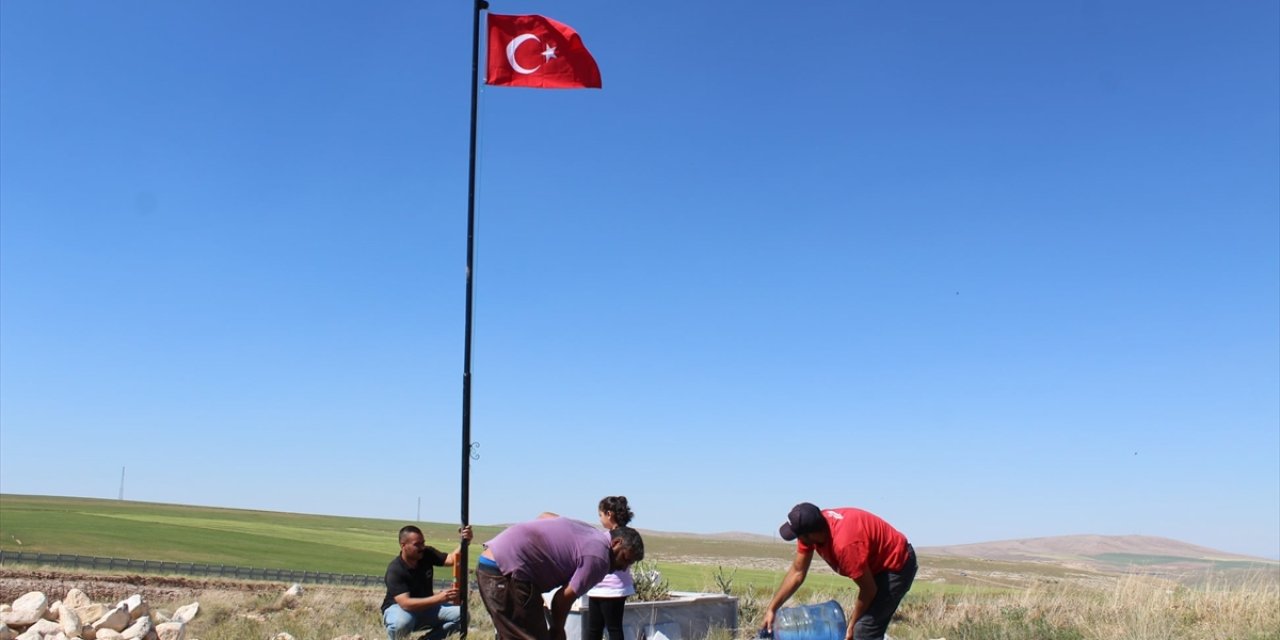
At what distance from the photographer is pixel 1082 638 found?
32.7 ft

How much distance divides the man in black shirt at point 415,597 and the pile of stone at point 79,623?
13.3ft

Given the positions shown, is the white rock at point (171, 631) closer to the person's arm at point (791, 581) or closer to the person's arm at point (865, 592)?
the person's arm at point (791, 581)

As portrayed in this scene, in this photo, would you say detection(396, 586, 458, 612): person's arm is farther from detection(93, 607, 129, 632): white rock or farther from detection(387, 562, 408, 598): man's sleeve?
detection(93, 607, 129, 632): white rock

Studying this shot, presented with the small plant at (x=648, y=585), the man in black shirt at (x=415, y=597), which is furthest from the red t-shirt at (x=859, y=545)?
the small plant at (x=648, y=585)

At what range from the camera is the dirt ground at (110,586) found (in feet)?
76.7

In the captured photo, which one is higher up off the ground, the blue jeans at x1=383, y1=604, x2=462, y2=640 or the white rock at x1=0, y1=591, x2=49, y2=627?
the blue jeans at x1=383, y1=604, x2=462, y2=640

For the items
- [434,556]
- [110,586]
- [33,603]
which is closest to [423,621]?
[434,556]

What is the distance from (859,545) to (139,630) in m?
8.73

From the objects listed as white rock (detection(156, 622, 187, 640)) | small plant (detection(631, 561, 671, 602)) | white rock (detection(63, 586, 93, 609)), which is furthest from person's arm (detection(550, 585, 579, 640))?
white rock (detection(63, 586, 93, 609))

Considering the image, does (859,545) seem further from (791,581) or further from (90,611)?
(90,611)

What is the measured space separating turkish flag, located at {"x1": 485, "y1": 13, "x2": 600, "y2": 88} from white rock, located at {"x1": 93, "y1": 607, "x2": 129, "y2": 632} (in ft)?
25.2

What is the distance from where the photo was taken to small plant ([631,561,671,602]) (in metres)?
11.0

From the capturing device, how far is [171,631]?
38.1 feet

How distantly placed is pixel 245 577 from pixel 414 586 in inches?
1126
